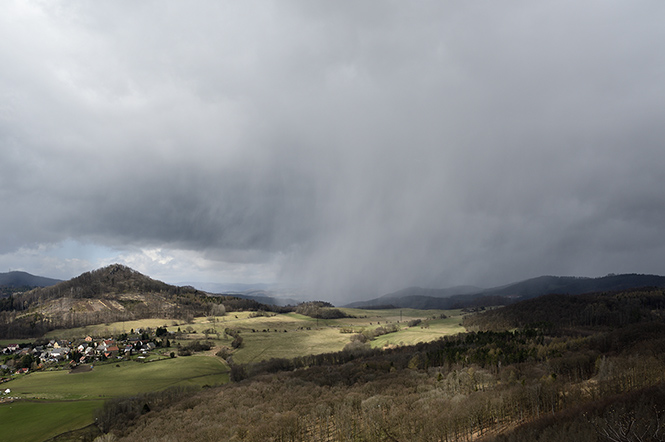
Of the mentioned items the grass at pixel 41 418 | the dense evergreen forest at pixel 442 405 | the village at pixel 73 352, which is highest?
the dense evergreen forest at pixel 442 405

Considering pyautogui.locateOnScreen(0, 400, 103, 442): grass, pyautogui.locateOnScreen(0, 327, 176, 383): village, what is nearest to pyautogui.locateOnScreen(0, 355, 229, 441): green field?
pyautogui.locateOnScreen(0, 400, 103, 442): grass

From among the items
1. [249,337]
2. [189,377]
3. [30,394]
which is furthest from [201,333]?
[30,394]

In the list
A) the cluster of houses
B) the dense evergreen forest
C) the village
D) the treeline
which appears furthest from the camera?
the cluster of houses

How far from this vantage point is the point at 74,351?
448ft

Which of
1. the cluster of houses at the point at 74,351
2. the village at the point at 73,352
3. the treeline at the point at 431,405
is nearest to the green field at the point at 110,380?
the village at the point at 73,352

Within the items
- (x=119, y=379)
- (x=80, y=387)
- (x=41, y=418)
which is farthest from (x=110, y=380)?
(x=41, y=418)

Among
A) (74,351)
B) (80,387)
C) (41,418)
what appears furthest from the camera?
(74,351)

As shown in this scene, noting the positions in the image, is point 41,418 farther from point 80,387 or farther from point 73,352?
point 73,352

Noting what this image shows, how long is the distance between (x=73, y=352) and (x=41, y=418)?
8605cm

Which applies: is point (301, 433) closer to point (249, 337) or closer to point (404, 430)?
point (404, 430)

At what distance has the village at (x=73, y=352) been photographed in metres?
120

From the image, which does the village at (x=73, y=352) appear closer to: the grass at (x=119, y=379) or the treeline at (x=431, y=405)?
the grass at (x=119, y=379)

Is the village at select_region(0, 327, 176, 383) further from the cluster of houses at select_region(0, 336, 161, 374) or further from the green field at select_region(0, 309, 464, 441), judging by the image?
the green field at select_region(0, 309, 464, 441)

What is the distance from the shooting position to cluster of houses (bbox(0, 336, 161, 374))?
415ft
